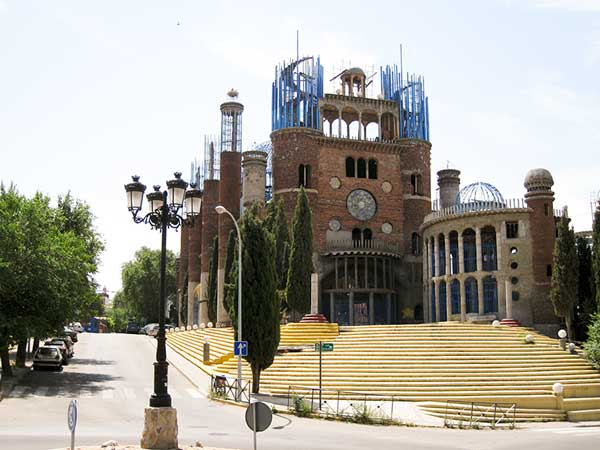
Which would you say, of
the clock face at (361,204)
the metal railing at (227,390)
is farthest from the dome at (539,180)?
the metal railing at (227,390)

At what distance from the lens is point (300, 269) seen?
45.8 meters

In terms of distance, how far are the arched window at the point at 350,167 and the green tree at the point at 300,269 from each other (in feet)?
43.1

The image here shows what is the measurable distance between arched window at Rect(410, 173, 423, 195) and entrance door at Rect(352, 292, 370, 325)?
11.2m

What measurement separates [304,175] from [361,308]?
11.7 metres

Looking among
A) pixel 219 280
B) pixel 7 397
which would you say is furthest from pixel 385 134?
pixel 7 397

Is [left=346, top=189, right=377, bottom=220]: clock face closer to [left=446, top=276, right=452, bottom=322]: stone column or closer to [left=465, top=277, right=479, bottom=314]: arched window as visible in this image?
[left=446, top=276, right=452, bottom=322]: stone column

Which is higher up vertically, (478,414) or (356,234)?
(356,234)

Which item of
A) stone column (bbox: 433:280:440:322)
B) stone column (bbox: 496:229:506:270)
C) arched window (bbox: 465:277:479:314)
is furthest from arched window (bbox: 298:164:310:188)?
stone column (bbox: 496:229:506:270)

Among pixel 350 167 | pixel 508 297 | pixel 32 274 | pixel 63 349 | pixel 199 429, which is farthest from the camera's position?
pixel 350 167

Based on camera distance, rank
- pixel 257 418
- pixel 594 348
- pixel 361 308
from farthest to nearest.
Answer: pixel 361 308, pixel 594 348, pixel 257 418

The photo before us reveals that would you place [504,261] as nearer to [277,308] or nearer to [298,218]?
[298,218]

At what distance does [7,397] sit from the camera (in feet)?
86.0

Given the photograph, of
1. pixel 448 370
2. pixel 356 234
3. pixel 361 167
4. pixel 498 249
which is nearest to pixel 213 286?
pixel 356 234

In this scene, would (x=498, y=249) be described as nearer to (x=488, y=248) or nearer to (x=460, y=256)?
(x=488, y=248)
